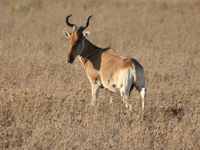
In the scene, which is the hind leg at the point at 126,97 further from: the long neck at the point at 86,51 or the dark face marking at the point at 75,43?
the long neck at the point at 86,51

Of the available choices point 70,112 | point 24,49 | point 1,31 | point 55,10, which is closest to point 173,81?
point 70,112

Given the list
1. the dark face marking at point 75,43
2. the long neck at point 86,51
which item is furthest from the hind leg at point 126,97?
the long neck at point 86,51

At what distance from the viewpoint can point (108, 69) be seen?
8.73 m

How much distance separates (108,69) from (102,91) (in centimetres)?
159

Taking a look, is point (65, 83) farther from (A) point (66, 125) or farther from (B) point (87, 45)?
(A) point (66, 125)

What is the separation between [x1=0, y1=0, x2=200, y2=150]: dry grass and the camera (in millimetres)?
7117

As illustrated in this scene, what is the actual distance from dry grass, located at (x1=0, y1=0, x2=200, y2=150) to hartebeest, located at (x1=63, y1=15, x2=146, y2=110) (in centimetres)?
40

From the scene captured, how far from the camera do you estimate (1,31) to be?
1666cm

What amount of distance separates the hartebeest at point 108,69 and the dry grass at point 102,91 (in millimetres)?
399

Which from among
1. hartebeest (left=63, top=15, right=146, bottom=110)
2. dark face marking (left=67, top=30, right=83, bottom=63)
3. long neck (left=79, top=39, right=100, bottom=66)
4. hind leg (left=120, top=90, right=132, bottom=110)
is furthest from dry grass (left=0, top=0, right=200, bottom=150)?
dark face marking (left=67, top=30, right=83, bottom=63)

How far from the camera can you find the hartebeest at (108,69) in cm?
805

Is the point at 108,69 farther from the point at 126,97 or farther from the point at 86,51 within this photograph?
the point at 86,51

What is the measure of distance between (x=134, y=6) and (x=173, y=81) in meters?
13.6

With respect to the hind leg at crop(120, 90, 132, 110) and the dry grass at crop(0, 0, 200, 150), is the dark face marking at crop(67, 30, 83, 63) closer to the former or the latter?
the dry grass at crop(0, 0, 200, 150)
